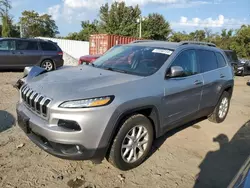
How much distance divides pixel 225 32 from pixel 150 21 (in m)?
21.2

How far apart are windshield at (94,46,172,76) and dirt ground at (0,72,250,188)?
4.45 ft

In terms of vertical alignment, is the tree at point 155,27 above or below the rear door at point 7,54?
above

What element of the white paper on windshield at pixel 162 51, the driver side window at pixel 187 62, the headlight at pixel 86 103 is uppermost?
the white paper on windshield at pixel 162 51

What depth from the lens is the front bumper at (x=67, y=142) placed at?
2.77 m

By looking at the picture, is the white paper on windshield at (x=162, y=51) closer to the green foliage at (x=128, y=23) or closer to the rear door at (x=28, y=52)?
the rear door at (x=28, y=52)

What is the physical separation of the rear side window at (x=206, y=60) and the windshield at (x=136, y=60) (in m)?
1.01

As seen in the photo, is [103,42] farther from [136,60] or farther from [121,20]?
[121,20]

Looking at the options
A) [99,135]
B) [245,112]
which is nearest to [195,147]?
[99,135]

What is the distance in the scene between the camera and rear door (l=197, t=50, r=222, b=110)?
4.67 m

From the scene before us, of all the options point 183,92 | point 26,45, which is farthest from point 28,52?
point 183,92

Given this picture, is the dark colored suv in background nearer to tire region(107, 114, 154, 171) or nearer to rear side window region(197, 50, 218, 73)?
rear side window region(197, 50, 218, 73)

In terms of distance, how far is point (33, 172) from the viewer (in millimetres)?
3189

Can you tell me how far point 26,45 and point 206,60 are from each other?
9283mm

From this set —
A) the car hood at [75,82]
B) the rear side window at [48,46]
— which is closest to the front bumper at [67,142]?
the car hood at [75,82]
